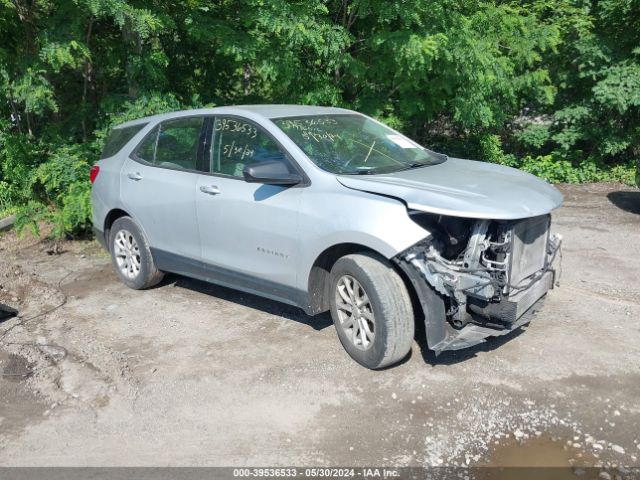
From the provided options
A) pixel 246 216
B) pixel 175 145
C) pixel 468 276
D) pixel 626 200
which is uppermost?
pixel 175 145

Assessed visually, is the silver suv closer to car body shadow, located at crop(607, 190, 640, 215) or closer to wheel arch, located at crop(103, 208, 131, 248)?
wheel arch, located at crop(103, 208, 131, 248)

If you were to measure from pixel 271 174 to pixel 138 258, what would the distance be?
2331 mm

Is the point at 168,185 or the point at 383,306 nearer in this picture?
the point at 383,306

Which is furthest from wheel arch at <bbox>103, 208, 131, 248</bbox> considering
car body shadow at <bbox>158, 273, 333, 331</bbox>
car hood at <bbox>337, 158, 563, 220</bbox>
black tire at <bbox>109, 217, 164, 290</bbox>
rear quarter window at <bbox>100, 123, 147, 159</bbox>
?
car hood at <bbox>337, 158, 563, 220</bbox>

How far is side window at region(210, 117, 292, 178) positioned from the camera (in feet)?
16.5

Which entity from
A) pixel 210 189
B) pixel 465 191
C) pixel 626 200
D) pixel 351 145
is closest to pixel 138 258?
pixel 210 189

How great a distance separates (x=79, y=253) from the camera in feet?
26.2

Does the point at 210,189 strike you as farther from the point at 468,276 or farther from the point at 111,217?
the point at 468,276

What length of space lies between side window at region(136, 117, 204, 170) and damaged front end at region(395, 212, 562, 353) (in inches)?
89.4

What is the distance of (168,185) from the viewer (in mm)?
5688

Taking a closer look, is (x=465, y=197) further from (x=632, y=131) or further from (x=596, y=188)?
(x=632, y=131)

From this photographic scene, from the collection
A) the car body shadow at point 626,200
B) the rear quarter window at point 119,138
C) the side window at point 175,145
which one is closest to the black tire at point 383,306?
the side window at point 175,145

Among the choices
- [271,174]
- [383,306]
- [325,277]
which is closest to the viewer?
[383,306]

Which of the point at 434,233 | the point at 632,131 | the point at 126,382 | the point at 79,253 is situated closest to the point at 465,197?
the point at 434,233
